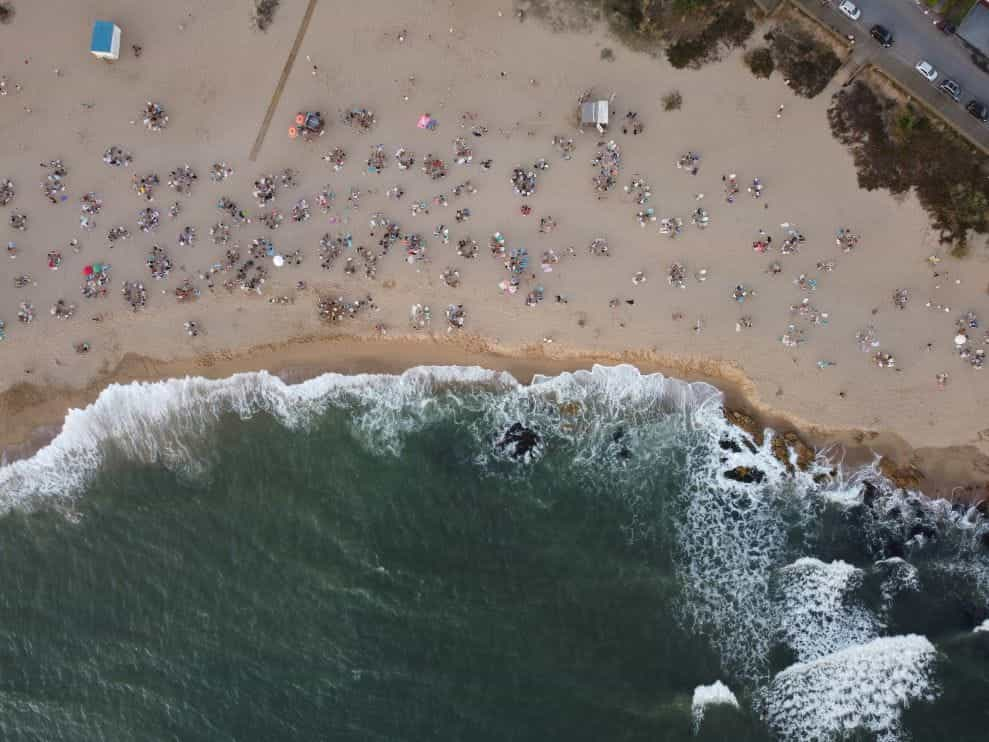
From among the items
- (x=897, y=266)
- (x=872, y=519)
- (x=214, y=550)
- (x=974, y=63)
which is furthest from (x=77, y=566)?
(x=974, y=63)

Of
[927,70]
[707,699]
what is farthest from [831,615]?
[927,70]

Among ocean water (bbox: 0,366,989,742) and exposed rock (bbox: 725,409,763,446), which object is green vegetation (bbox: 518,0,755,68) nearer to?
ocean water (bbox: 0,366,989,742)

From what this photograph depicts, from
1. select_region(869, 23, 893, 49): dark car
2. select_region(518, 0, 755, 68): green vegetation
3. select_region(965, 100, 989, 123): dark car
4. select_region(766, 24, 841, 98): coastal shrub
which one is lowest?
select_region(518, 0, 755, 68): green vegetation

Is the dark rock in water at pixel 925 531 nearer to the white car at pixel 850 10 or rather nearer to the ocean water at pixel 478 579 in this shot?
the ocean water at pixel 478 579

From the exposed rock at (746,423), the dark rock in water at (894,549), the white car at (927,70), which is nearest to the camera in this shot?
the white car at (927,70)

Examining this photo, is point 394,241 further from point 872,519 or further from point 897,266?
point 872,519

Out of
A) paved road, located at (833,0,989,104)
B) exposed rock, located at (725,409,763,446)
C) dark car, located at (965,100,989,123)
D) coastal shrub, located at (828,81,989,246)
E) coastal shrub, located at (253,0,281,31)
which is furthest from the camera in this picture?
coastal shrub, located at (253,0,281,31)

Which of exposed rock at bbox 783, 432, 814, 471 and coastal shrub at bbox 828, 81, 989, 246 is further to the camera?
exposed rock at bbox 783, 432, 814, 471

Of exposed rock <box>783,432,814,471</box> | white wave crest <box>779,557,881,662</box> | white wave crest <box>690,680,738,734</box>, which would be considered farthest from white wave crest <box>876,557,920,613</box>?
white wave crest <box>690,680,738,734</box>

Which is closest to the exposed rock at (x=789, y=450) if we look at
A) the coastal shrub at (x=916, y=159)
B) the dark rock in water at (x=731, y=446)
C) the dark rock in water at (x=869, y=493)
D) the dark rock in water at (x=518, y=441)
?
the dark rock in water at (x=731, y=446)
